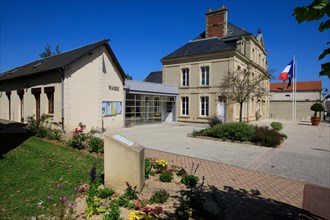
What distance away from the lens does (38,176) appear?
524 cm

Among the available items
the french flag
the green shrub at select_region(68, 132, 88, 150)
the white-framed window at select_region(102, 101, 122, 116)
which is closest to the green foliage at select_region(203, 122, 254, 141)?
the green shrub at select_region(68, 132, 88, 150)

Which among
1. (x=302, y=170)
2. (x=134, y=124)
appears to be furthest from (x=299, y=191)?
(x=134, y=124)

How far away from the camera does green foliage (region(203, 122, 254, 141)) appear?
11105 mm

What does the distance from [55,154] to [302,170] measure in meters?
7.84

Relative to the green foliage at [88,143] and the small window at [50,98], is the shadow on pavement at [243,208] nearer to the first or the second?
the green foliage at [88,143]

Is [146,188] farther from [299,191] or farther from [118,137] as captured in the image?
[299,191]

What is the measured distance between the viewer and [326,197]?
4.64 metres

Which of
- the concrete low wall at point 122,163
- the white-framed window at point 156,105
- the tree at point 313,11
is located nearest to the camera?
the tree at point 313,11

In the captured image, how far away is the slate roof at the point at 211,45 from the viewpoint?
22.0 meters

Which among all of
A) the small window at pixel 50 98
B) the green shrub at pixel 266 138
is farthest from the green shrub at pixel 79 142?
the green shrub at pixel 266 138

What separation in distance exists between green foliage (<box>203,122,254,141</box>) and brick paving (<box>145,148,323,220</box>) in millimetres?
4761

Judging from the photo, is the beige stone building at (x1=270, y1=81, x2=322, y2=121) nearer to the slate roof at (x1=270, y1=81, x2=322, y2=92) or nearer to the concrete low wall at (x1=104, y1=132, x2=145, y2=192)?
the slate roof at (x1=270, y1=81, x2=322, y2=92)

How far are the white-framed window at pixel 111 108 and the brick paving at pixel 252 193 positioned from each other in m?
9.65

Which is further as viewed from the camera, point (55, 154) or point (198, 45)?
point (198, 45)
